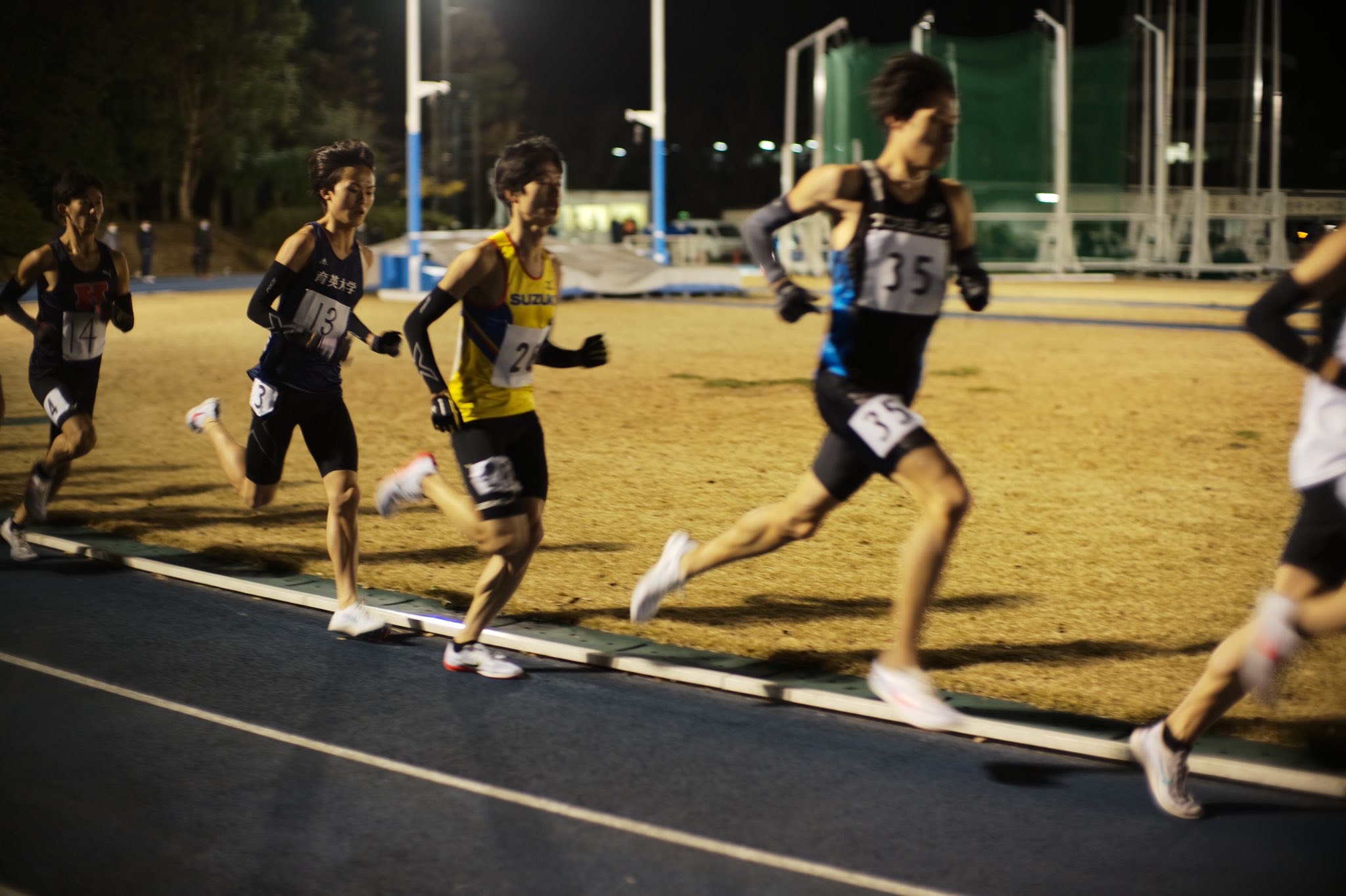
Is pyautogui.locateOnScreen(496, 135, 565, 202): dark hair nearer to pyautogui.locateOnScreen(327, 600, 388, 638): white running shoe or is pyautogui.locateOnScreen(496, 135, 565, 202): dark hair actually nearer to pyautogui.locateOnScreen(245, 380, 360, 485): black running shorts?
pyautogui.locateOnScreen(245, 380, 360, 485): black running shorts

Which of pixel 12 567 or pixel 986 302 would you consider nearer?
pixel 986 302

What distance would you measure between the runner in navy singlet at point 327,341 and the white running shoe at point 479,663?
1.95 feet

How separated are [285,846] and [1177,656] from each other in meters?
3.54

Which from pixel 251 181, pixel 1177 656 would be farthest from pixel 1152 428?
pixel 251 181

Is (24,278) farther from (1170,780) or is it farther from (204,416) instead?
(1170,780)

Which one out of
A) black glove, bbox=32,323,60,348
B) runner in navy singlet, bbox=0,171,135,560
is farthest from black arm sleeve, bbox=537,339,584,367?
black glove, bbox=32,323,60,348

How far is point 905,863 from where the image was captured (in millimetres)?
3881

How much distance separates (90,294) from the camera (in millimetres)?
7574

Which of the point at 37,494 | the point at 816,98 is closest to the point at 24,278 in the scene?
the point at 37,494

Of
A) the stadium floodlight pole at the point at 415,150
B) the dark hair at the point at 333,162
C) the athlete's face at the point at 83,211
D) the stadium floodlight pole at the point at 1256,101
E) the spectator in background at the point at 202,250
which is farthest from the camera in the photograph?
the spectator in background at the point at 202,250

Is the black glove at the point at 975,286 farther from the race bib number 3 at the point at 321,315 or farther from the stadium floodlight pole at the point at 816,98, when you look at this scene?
the stadium floodlight pole at the point at 816,98

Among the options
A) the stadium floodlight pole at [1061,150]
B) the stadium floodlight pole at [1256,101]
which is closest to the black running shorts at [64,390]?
the stadium floodlight pole at [1061,150]

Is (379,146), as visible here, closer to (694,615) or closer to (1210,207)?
(1210,207)

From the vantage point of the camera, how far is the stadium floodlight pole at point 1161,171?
41.0 metres
